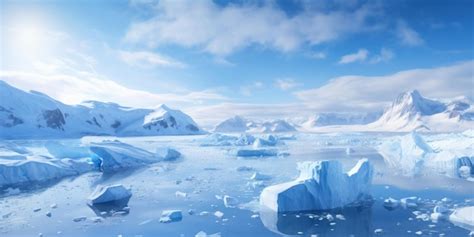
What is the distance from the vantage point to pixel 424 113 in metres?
163

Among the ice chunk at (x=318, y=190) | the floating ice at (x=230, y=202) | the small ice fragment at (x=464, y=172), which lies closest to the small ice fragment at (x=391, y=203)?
the ice chunk at (x=318, y=190)

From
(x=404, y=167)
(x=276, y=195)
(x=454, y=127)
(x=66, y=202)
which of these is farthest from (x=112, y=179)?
(x=454, y=127)

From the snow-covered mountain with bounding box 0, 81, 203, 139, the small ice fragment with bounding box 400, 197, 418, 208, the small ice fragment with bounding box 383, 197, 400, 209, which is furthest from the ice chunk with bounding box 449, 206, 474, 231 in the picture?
the snow-covered mountain with bounding box 0, 81, 203, 139

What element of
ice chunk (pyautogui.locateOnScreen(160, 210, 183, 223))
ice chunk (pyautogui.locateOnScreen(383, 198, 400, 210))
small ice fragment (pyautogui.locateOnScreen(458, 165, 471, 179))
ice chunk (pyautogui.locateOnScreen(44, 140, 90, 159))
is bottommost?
ice chunk (pyautogui.locateOnScreen(160, 210, 183, 223))

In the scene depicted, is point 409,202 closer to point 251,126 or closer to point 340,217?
point 340,217

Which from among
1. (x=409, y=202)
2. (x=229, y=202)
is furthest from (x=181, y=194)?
(x=409, y=202)

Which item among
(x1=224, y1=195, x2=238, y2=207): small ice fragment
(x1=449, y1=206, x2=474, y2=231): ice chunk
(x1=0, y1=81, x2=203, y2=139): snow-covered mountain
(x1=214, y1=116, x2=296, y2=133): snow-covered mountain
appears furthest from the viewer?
(x1=214, y1=116, x2=296, y2=133): snow-covered mountain

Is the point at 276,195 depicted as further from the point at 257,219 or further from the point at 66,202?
the point at 66,202

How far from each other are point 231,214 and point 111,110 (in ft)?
230

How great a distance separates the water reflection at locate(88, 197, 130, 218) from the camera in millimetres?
9453

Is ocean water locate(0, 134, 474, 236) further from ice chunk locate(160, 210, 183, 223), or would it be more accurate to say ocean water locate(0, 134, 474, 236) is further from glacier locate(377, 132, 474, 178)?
glacier locate(377, 132, 474, 178)

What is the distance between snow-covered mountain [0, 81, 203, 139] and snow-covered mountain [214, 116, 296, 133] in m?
89.0

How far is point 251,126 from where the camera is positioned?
198 m

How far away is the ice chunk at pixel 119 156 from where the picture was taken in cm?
1862
